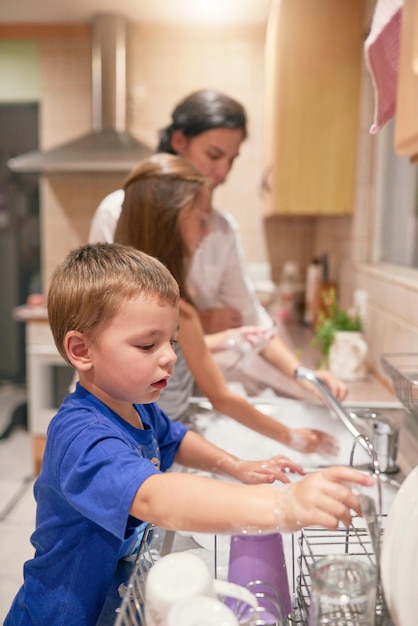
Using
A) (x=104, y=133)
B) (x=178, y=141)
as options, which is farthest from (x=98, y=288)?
(x=104, y=133)

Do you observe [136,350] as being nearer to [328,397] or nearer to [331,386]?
[328,397]

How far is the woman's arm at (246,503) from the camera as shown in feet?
1.72

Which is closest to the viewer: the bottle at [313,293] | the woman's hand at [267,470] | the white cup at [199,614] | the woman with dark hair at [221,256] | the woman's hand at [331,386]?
the white cup at [199,614]

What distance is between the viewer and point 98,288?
2.19ft

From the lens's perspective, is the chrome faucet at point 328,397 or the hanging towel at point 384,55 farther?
the hanging towel at point 384,55

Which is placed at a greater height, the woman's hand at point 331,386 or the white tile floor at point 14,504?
the woman's hand at point 331,386

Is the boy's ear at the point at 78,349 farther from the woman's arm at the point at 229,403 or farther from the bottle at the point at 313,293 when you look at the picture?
the bottle at the point at 313,293

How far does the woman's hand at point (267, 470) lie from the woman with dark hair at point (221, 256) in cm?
48

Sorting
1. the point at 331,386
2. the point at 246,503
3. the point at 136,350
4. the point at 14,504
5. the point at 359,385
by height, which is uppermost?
the point at 136,350

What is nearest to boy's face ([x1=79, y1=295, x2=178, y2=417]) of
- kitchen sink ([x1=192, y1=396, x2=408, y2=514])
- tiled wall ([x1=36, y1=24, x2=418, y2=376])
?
kitchen sink ([x1=192, y1=396, x2=408, y2=514])

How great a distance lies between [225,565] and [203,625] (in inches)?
8.1

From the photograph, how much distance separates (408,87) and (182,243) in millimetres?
398

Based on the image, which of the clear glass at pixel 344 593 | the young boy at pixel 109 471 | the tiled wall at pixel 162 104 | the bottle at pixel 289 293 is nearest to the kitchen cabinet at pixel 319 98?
the bottle at pixel 289 293

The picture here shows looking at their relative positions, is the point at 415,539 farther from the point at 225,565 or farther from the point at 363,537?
the point at 225,565
